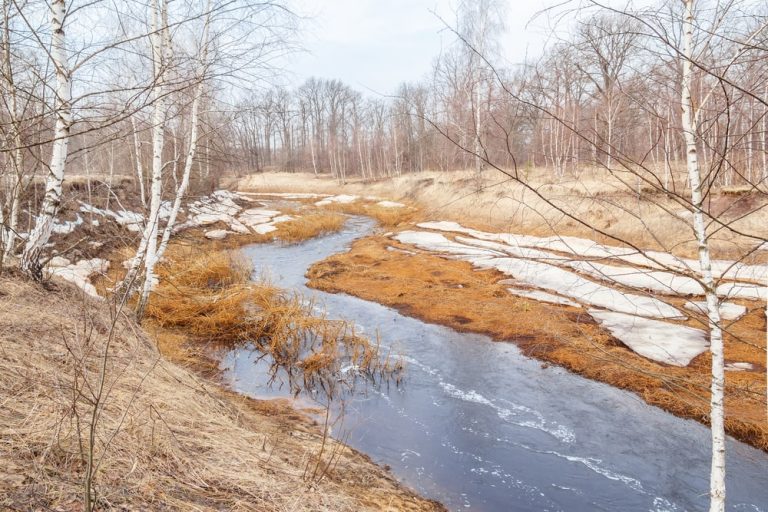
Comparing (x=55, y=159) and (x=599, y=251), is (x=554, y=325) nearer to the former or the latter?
(x=599, y=251)

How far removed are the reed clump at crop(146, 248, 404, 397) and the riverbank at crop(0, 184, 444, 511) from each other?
1266 mm

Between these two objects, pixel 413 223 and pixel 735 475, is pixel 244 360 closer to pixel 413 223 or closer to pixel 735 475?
pixel 735 475

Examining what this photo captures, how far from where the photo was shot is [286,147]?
189ft

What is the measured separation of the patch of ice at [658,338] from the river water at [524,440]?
1.24m

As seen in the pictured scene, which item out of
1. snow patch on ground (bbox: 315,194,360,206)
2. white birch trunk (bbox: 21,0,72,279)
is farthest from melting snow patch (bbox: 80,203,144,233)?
snow patch on ground (bbox: 315,194,360,206)

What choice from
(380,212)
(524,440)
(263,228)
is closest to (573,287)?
(524,440)

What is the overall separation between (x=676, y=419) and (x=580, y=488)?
2.05 meters

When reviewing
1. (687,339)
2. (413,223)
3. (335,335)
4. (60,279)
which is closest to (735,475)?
(687,339)

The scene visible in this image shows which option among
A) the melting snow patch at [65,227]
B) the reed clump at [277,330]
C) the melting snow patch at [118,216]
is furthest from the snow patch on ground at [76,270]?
the melting snow patch at [118,216]

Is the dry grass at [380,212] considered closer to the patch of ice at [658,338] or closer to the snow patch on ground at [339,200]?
the snow patch on ground at [339,200]

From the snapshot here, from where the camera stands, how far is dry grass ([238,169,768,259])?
8.71 feet

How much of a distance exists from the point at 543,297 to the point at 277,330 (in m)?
5.79

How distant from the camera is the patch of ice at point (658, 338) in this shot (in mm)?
6879

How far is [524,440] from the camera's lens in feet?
17.2
